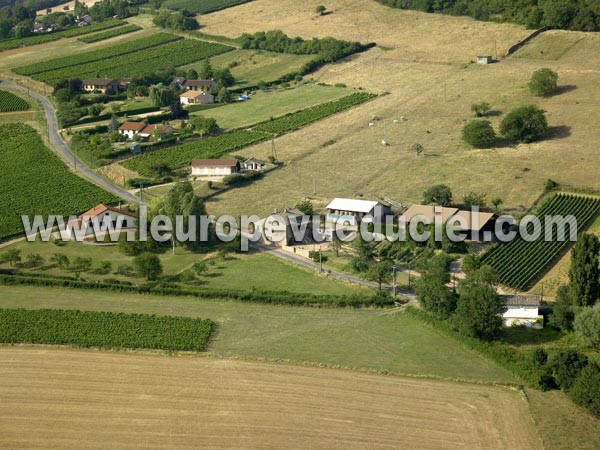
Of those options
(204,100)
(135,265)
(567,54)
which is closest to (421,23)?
(567,54)

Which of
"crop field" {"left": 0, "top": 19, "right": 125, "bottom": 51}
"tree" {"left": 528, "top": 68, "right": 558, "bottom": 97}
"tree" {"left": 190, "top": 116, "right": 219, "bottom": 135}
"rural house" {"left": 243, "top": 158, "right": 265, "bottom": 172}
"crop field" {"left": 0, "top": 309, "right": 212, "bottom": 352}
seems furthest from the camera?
"crop field" {"left": 0, "top": 19, "right": 125, "bottom": 51}

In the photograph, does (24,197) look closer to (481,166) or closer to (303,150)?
(303,150)

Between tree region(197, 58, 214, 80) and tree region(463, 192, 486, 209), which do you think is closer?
tree region(463, 192, 486, 209)

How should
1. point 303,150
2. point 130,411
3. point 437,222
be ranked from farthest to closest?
point 303,150 < point 437,222 < point 130,411

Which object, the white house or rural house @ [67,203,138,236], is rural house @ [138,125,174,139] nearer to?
rural house @ [67,203,138,236]

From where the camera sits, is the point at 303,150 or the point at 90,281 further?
the point at 303,150

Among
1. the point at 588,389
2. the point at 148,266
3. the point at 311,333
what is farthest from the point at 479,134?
the point at 588,389

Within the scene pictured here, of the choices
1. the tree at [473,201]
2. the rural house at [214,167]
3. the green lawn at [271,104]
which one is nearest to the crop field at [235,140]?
the green lawn at [271,104]

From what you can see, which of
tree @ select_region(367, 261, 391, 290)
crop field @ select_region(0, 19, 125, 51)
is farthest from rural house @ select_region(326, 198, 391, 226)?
crop field @ select_region(0, 19, 125, 51)

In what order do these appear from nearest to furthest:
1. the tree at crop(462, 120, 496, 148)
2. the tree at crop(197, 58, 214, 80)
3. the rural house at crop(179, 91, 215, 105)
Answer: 1. the tree at crop(462, 120, 496, 148)
2. the rural house at crop(179, 91, 215, 105)
3. the tree at crop(197, 58, 214, 80)
